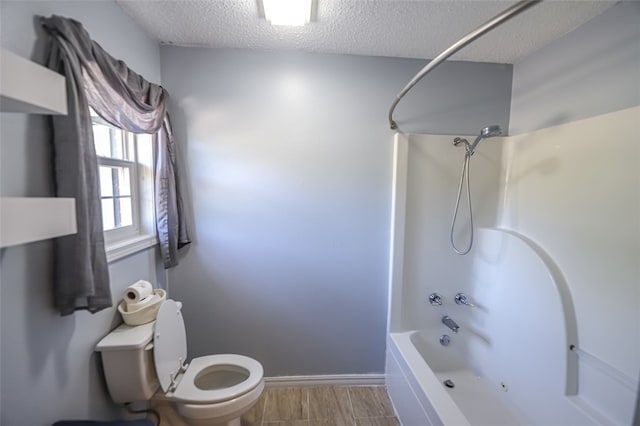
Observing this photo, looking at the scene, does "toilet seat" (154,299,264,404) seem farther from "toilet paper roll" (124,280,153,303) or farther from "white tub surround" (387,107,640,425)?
"white tub surround" (387,107,640,425)

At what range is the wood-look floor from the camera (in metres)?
1.67

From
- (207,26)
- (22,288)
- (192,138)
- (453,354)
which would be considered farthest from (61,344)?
(453,354)

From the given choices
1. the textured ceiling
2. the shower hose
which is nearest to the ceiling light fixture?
the textured ceiling

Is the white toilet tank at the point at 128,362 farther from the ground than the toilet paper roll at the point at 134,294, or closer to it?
closer to it

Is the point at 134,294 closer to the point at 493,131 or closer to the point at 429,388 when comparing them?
the point at 429,388

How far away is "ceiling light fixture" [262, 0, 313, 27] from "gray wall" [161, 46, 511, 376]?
333 millimetres

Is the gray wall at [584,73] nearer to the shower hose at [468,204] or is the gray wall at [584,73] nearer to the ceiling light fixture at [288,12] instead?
the shower hose at [468,204]

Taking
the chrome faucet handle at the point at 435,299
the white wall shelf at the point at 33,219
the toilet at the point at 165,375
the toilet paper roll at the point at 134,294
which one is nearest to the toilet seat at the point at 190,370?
the toilet at the point at 165,375

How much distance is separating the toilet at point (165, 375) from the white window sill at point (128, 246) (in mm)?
347

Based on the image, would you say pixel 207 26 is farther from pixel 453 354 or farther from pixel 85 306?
pixel 453 354

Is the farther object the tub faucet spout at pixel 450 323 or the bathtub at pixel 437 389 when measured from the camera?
the tub faucet spout at pixel 450 323

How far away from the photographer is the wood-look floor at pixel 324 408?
1672 millimetres

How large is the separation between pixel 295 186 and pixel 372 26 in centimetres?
107

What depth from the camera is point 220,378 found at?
1.63 m
